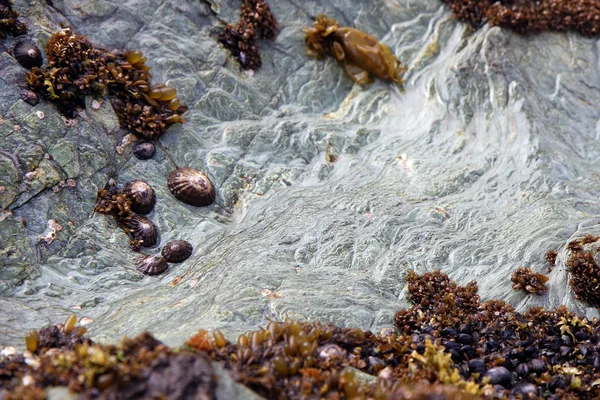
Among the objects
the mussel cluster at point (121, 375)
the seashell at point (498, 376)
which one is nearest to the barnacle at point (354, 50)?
the seashell at point (498, 376)

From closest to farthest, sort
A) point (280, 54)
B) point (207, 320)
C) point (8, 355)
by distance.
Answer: point (8, 355) → point (207, 320) → point (280, 54)

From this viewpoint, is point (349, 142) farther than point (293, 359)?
Yes

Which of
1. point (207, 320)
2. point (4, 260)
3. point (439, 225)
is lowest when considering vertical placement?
point (4, 260)

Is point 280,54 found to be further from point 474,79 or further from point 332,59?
point 474,79

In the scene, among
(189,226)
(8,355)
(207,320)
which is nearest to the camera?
(8,355)

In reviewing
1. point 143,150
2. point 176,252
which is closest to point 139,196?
point 143,150

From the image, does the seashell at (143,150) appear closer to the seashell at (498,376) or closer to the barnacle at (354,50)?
the barnacle at (354,50)

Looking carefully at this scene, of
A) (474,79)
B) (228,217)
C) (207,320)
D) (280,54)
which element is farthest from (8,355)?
(474,79)
